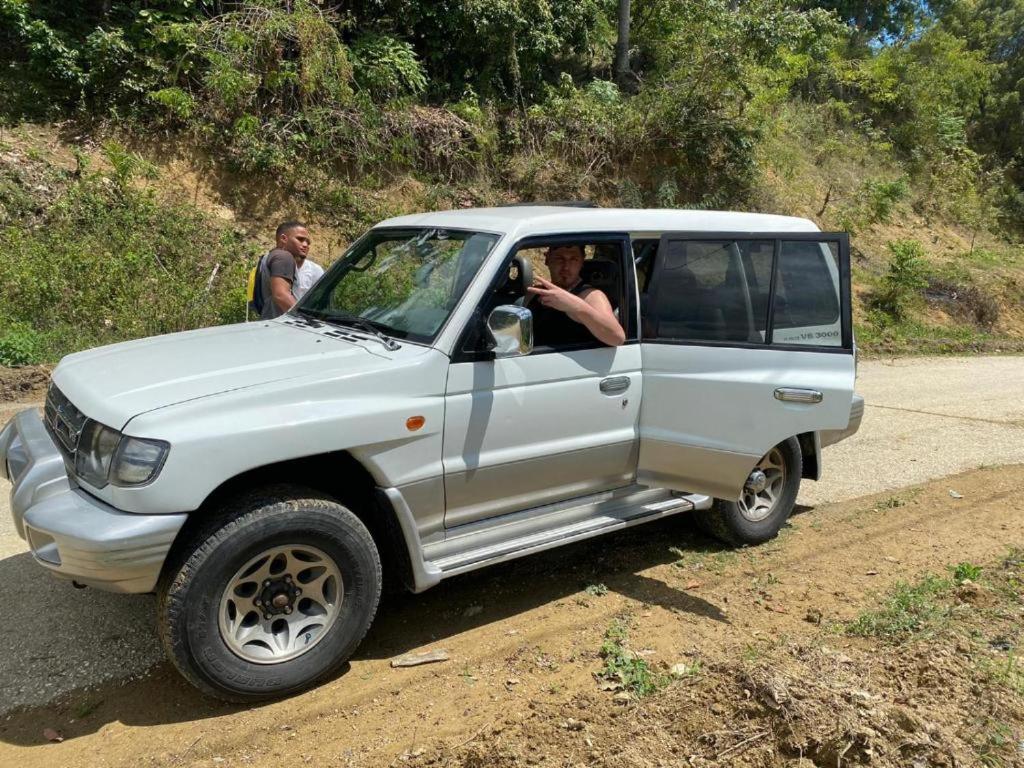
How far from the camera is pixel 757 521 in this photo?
4.87 m

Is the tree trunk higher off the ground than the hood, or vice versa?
the tree trunk

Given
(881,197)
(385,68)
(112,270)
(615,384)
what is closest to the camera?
(615,384)

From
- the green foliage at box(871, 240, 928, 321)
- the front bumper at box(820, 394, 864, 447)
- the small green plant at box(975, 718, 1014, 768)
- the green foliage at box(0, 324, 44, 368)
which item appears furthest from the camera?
the green foliage at box(871, 240, 928, 321)

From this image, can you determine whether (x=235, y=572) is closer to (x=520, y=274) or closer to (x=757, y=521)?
(x=520, y=274)

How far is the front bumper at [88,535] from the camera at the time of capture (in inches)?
109

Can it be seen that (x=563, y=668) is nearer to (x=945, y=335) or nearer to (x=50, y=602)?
(x=50, y=602)

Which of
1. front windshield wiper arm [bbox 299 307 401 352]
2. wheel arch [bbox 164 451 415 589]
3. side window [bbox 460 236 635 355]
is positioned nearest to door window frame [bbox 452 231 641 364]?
side window [bbox 460 236 635 355]

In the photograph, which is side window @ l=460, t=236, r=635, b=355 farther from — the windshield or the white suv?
the windshield

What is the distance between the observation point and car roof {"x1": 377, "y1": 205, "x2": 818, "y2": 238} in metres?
4.00

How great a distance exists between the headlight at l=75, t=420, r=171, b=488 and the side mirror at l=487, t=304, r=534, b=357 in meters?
1.47

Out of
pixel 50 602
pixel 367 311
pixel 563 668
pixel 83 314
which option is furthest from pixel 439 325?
pixel 83 314

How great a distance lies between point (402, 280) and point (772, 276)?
2183 millimetres

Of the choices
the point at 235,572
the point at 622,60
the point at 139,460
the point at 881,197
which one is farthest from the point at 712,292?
the point at 881,197

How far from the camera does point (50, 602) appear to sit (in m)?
3.87
